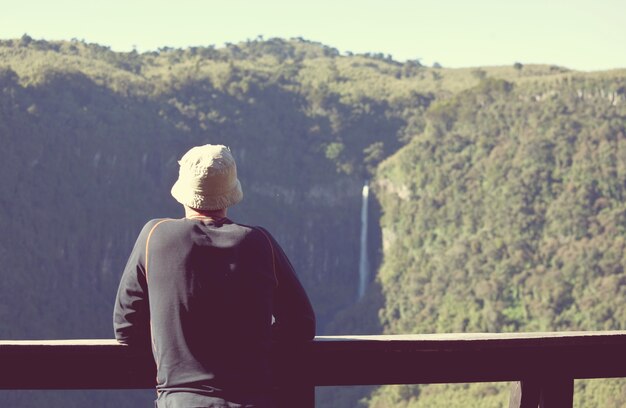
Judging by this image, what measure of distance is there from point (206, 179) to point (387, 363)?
2.06 feet

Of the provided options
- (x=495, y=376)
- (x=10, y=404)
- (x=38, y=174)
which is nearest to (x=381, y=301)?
(x=38, y=174)

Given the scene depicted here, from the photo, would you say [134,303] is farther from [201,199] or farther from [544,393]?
[544,393]

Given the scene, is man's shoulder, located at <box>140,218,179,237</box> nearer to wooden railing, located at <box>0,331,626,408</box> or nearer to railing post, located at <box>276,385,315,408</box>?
wooden railing, located at <box>0,331,626,408</box>

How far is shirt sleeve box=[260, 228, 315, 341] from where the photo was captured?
2531 millimetres

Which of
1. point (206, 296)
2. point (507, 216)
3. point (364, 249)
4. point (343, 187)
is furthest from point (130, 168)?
point (206, 296)

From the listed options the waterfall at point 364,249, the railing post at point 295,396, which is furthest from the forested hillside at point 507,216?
the railing post at point 295,396

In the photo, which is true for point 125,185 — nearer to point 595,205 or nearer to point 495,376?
point 595,205

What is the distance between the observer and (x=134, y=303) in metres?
2.49

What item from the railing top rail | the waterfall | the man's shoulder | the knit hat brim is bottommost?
the waterfall

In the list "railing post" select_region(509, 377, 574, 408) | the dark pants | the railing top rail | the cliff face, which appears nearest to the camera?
the dark pants

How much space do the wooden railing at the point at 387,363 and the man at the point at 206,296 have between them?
95 mm

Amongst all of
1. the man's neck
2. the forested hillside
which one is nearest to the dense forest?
the forested hillside

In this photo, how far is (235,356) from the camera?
2.39m

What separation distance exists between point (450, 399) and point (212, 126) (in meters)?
24.0
